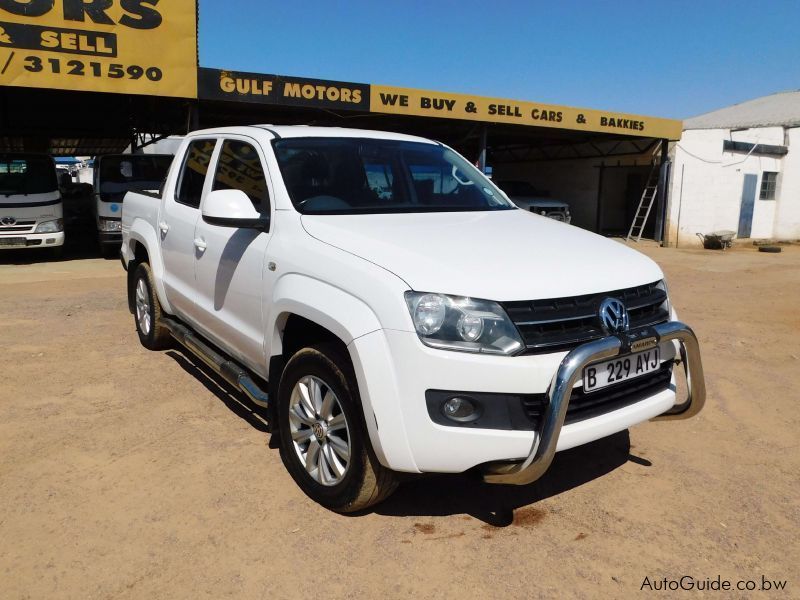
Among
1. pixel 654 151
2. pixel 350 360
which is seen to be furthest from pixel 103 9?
pixel 654 151

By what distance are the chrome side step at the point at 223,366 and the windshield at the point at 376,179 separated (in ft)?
3.37

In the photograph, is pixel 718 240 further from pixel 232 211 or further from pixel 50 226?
pixel 232 211

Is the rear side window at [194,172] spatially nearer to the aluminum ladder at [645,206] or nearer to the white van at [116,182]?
the white van at [116,182]

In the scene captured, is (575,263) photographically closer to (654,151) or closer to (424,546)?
(424,546)

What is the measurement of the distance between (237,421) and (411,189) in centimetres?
184

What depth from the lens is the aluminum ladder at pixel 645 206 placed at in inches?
778

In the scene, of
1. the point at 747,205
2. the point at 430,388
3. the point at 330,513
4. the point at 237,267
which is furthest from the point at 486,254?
the point at 747,205

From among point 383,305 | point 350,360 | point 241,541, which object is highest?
point 383,305

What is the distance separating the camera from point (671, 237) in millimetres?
18906

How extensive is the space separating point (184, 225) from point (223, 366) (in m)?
1.16

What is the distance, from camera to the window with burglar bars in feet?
69.3

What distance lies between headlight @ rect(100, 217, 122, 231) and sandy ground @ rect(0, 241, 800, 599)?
7840 millimetres

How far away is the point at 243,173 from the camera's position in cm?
389

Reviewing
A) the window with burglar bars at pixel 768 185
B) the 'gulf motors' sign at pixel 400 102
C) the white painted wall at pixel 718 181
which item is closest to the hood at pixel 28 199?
the 'gulf motors' sign at pixel 400 102
